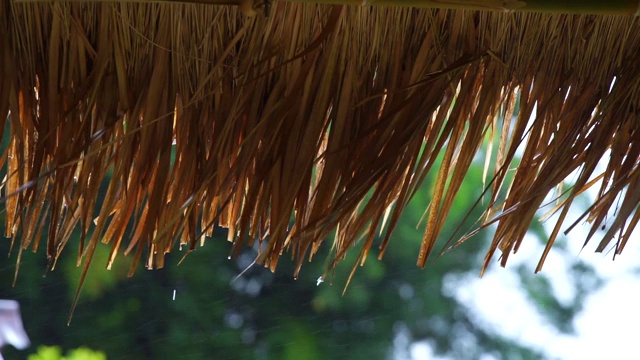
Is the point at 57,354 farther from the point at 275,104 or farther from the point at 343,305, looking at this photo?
the point at 275,104

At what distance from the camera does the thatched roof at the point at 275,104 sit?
740 mm

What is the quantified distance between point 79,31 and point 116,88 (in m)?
0.06

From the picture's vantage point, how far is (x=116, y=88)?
2.47 feet

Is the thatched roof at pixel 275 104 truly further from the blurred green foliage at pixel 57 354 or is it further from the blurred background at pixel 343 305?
the blurred green foliage at pixel 57 354

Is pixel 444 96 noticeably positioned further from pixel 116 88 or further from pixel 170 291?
pixel 170 291

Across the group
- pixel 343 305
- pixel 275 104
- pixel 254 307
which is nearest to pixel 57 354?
pixel 254 307

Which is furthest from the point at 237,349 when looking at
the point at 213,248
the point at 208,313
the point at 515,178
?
the point at 515,178

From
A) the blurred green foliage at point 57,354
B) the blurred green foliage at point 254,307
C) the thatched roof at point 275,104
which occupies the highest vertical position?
the blurred green foliage at point 254,307

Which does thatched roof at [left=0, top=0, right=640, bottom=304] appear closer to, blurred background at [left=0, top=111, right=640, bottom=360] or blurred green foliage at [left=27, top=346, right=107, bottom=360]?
blurred background at [left=0, top=111, right=640, bottom=360]

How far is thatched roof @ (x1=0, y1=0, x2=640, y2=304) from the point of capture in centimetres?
74

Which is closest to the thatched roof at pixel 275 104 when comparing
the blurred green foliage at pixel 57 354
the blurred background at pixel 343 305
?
the blurred background at pixel 343 305

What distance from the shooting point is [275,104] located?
29.8 inches

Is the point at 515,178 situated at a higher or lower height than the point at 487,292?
lower

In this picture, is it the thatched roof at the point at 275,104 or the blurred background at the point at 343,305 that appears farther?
the blurred background at the point at 343,305
